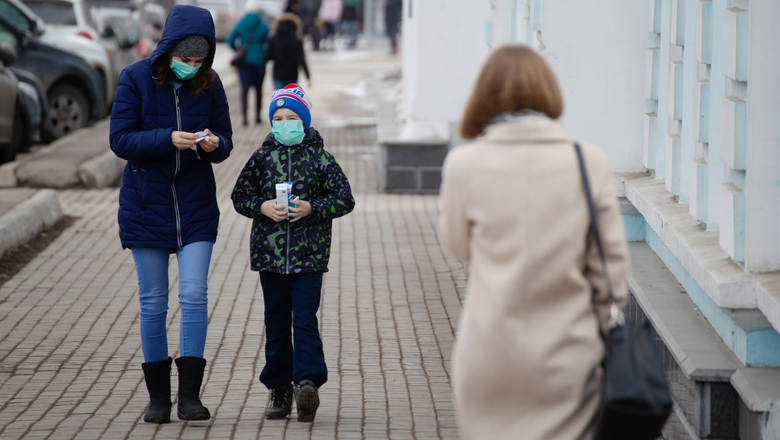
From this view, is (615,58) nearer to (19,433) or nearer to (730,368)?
(730,368)

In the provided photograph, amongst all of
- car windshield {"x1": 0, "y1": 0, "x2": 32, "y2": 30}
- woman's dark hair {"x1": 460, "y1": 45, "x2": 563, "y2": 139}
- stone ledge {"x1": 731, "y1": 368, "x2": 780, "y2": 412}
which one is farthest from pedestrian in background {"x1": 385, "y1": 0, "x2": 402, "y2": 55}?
woman's dark hair {"x1": 460, "y1": 45, "x2": 563, "y2": 139}

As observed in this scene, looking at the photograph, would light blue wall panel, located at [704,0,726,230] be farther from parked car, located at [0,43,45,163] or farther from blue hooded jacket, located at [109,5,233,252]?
parked car, located at [0,43,45,163]

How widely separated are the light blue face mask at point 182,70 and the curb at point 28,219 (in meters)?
4.12

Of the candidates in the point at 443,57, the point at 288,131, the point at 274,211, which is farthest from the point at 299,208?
the point at 443,57

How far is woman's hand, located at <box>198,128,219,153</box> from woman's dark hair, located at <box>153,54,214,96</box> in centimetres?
20

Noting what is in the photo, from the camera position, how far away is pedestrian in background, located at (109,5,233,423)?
446cm

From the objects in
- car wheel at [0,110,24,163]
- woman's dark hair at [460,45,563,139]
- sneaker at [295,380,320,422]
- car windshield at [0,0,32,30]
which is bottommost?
sneaker at [295,380,320,422]

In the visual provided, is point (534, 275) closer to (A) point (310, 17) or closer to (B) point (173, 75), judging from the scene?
(B) point (173, 75)

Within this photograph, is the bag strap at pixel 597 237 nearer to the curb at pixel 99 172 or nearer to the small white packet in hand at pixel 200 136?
the small white packet in hand at pixel 200 136

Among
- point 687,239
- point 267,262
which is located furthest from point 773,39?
point 267,262

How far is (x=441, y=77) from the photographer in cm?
1119

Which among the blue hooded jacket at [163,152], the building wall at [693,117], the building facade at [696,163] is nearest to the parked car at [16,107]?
the building wall at [693,117]

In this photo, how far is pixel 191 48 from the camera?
176 inches

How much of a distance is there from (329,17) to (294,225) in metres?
33.0
